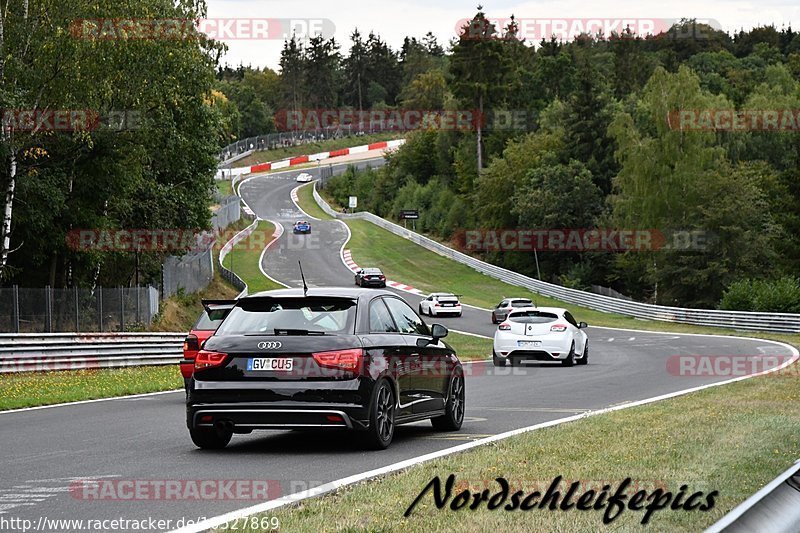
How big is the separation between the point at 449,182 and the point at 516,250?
32.0m

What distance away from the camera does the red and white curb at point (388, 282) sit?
75.6 meters

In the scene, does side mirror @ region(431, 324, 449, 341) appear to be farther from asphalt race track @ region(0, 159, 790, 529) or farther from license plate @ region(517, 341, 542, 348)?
license plate @ region(517, 341, 542, 348)

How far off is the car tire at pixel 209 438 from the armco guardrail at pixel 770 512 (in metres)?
7.63

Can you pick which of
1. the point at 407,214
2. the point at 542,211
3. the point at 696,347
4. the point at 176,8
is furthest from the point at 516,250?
the point at 176,8

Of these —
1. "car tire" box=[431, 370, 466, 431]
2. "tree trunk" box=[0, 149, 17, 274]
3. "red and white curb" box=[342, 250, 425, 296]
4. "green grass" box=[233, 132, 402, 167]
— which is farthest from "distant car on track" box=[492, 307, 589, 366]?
"green grass" box=[233, 132, 402, 167]

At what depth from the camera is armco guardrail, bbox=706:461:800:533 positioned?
4129mm

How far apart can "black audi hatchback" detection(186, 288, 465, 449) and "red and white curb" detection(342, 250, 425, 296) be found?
6186cm

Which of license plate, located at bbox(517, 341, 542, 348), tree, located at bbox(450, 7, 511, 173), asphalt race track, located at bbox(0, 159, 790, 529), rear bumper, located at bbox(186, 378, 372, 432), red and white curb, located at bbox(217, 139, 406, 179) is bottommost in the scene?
license plate, located at bbox(517, 341, 542, 348)

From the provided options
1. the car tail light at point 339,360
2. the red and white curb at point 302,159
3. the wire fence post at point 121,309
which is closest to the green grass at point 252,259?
the wire fence post at point 121,309

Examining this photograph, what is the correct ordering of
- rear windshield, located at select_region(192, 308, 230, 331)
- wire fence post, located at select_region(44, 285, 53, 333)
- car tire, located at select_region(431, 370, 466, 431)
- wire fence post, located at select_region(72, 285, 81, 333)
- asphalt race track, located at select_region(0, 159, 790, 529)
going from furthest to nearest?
wire fence post, located at select_region(72, 285, 81, 333) → wire fence post, located at select_region(44, 285, 53, 333) → rear windshield, located at select_region(192, 308, 230, 331) → car tire, located at select_region(431, 370, 466, 431) → asphalt race track, located at select_region(0, 159, 790, 529)

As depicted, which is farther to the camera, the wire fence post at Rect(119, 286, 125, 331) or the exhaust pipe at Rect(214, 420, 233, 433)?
the wire fence post at Rect(119, 286, 125, 331)

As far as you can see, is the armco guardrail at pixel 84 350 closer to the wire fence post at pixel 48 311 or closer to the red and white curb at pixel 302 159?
the wire fence post at pixel 48 311

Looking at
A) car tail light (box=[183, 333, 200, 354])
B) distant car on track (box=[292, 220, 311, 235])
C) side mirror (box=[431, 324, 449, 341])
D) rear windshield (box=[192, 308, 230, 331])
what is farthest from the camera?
distant car on track (box=[292, 220, 311, 235])

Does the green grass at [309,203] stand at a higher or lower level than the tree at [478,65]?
lower
